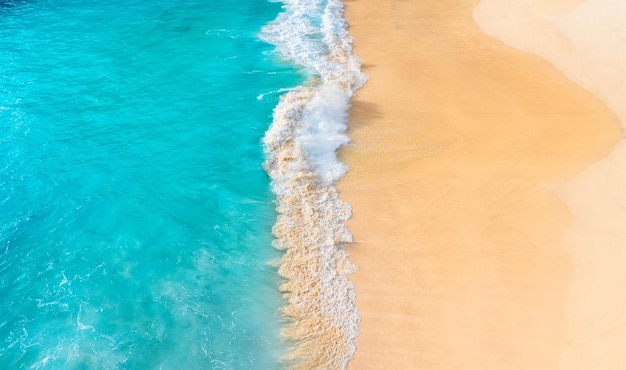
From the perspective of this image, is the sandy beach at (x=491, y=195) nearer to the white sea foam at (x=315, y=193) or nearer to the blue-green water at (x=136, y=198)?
the white sea foam at (x=315, y=193)

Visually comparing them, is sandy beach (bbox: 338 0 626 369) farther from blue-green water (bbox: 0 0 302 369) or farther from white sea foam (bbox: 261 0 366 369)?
blue-green water (bbox: 0 0 302 369)

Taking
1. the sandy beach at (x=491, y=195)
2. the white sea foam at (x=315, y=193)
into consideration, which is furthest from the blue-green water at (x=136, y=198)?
the sandy beach at (x=491, y=195)

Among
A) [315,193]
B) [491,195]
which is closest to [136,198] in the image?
[315,193]

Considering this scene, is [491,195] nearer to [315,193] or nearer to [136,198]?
[315,193]

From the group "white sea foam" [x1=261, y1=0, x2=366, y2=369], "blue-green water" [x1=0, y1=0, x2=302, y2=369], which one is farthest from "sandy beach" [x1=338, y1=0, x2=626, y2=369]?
"blue-green water" [x1=0, y1=0, x2=302, y2=369]

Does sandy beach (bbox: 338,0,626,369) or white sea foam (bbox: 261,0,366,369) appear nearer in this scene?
sandy beach (bbox: 338,0,626,369)
